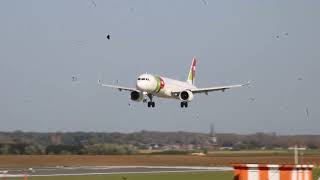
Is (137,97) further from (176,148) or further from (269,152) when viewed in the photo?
(176,148)

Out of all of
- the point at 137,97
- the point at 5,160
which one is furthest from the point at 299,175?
the point at 137,97

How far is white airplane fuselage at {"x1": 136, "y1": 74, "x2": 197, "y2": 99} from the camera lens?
66938 millimetres

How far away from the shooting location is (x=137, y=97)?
69.0 m

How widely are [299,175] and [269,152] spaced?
62784 mm

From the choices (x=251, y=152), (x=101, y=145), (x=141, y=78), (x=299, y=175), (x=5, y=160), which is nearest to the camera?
(x=299, y=175)

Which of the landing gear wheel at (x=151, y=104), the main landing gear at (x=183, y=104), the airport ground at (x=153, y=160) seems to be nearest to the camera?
the airport ground at (x=153, y=160)

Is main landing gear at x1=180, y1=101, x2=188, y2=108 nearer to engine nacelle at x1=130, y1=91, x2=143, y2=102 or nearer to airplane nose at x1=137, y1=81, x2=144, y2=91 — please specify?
engine nacelle at x1=130, y1=91, x2=143, y2=102

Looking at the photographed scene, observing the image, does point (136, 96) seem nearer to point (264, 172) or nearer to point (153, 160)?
point (153, 160)

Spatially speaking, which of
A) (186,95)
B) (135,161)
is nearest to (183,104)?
(186,95)

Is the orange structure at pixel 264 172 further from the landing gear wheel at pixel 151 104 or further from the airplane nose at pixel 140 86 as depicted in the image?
the landing gear wheel at pixel 151 104

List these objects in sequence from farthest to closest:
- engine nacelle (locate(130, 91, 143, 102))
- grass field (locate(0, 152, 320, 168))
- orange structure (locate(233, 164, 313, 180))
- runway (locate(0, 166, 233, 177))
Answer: engine nacelle (locate(130, 91, 143, 102)), grass field (locate(0, 152, 320, 168)), runway (locate(0, 166, 233, 177)), orange structure (locate(233, 164, 313, 180))

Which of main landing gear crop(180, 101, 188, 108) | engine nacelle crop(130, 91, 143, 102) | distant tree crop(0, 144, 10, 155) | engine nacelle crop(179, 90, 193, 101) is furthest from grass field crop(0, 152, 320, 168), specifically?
distant tree crop(0, 144, 10, 155)

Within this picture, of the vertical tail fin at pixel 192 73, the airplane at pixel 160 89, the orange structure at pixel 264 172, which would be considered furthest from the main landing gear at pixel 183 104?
the orange structure at pixel 264 172

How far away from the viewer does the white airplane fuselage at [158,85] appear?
66938 mm
